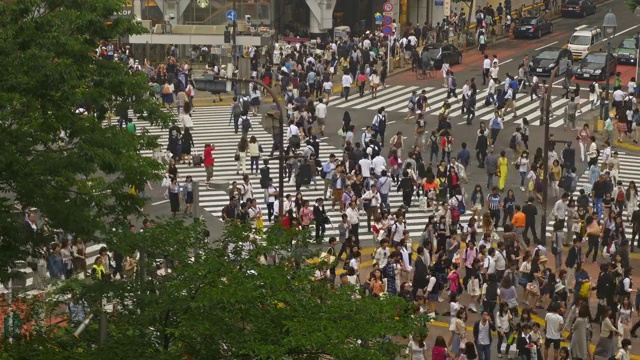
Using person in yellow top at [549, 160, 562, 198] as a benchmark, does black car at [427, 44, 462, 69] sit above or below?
above

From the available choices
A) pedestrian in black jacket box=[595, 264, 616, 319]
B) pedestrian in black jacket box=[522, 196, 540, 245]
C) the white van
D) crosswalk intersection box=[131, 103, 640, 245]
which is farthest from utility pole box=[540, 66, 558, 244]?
the white van

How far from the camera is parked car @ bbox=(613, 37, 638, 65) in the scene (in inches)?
2597

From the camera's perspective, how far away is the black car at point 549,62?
62.0m

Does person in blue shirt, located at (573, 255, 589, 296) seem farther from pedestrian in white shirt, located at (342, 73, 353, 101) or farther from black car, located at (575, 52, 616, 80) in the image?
black car, located at (575, 52, 616, 80)

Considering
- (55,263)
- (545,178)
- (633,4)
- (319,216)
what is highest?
(633,4)

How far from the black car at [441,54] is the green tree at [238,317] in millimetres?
43700

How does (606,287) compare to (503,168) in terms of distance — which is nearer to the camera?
(606,287)

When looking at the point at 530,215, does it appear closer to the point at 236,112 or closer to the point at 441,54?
the point at 236,112

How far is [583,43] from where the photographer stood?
219ft

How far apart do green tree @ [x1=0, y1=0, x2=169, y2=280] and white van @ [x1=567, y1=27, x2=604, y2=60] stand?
41.1m

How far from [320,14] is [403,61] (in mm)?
6505

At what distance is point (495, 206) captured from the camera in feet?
130

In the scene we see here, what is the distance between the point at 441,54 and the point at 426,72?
55.9 inches

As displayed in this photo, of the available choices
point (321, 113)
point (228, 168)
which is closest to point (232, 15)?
point (321, 113)
